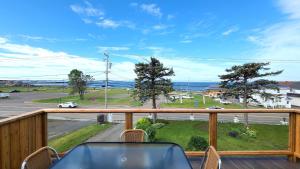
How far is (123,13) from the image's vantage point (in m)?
23.5

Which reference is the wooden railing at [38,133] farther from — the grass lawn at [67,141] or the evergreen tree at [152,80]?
the evergreen tree at [152,80]

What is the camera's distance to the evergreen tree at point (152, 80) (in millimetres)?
21906

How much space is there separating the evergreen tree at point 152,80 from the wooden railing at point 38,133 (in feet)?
56.3

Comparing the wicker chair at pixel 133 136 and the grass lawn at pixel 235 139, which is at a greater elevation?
the wicker chair at pixel 133 136

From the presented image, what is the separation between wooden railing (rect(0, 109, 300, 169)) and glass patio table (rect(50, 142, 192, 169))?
3.97 ft

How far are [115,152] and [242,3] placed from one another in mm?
14699

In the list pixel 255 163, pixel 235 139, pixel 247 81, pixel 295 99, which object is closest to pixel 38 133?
pixel 255 163

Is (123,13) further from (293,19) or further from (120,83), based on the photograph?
(120,83)

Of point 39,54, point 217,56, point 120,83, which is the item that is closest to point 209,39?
point 217,56

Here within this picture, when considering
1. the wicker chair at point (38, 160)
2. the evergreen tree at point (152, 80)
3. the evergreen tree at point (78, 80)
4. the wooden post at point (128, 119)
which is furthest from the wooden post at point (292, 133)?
the evergreen tree at point (78, 80)

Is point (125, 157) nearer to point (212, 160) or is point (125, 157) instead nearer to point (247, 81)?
point (212, 160)

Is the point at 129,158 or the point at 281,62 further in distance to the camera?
the point at 281,62

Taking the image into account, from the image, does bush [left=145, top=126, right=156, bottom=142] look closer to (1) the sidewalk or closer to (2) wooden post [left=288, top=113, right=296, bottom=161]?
(1) the sidewalk

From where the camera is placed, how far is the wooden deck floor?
4164mm
